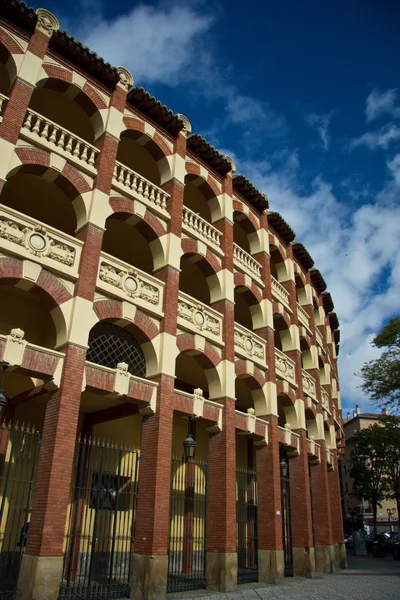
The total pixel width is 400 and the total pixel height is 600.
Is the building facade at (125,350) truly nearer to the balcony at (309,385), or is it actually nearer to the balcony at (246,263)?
the balcony at (246,263)

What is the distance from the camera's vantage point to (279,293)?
70.9 ft

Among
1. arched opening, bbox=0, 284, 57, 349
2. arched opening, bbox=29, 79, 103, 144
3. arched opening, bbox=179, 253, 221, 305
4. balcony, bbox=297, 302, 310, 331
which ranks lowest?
arched opening, bbox=0, 284, 57, 349

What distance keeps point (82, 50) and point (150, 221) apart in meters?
5.37

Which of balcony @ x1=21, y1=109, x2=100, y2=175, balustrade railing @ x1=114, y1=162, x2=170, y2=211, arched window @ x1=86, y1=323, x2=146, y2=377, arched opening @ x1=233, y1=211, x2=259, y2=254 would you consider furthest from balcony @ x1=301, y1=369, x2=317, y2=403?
balcony @ x1=21, y1=109, x2=100, y2=175

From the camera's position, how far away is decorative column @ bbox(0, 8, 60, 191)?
11742mm

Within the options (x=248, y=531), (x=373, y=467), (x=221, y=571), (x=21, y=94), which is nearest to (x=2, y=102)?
(x=21, y=94)

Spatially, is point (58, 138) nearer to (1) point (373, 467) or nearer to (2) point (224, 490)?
(2) point (224, 490)

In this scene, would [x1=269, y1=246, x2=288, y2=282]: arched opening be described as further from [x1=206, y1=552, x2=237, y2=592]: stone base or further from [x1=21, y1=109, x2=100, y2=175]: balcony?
[x1=206, y1=552, x2=237, y2=592]: stone base

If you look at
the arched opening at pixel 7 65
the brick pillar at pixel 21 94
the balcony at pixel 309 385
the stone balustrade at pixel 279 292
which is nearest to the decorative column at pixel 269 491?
the stone balustrade at pixel 279 292

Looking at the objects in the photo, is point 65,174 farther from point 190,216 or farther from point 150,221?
point 190,216

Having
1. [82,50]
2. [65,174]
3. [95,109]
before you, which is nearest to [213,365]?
[65,174]

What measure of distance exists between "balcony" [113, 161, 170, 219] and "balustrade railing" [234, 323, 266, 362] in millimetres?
5113

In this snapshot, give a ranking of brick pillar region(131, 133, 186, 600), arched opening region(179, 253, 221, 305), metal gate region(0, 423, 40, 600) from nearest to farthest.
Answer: metal gate region(0, 423, 40, 600)
brick pillar region(131, 133, 186, 600)
arched opening region(179, 253, 221, 305)

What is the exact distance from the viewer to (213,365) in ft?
51.5
